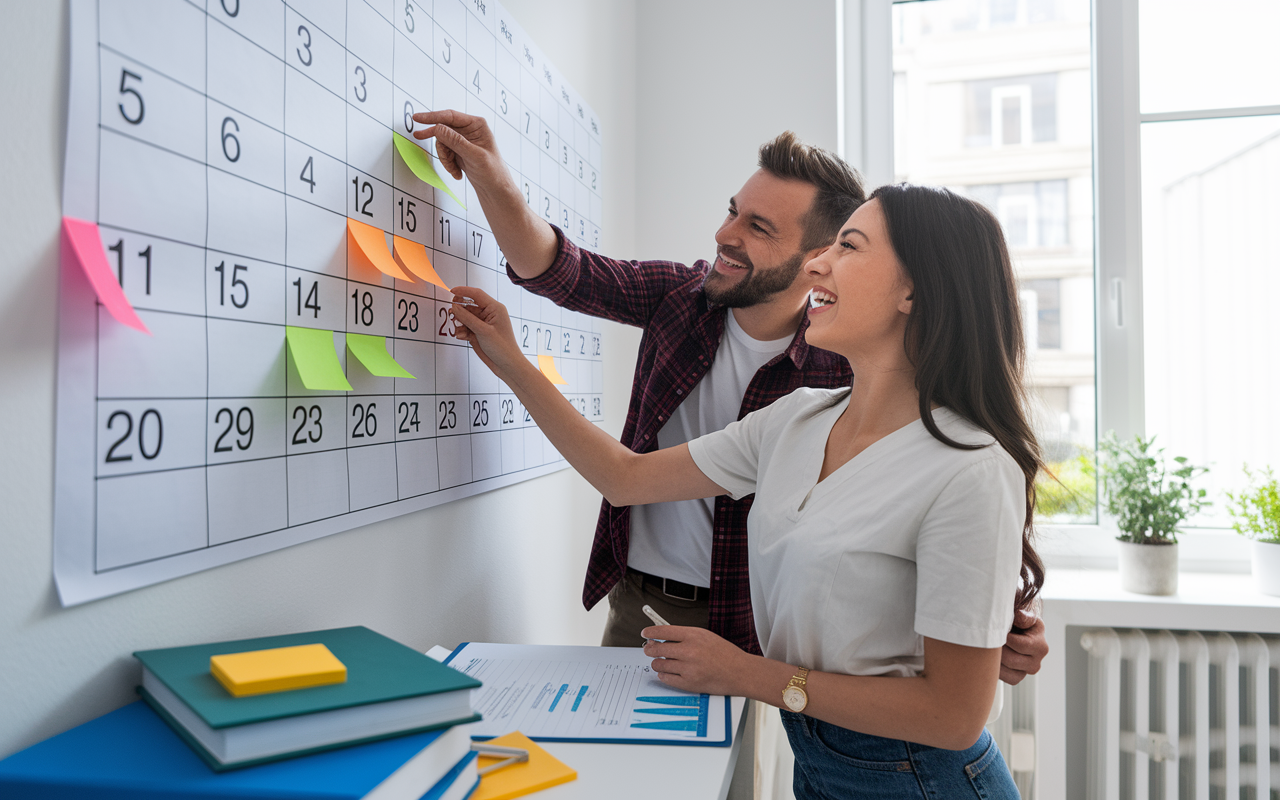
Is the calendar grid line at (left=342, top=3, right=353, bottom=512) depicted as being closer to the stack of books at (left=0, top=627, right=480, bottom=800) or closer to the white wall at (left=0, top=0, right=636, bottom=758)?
the white wall at (left=0, top=0, right=636, bottom=758)

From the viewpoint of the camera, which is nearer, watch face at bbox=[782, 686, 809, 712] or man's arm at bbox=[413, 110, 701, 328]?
watch face at bbox=[782, 686, 809, 712]

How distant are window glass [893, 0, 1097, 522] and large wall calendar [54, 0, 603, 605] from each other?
1.66 meters

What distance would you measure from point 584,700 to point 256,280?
0.50 metres

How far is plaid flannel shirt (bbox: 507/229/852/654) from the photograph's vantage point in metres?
1.13

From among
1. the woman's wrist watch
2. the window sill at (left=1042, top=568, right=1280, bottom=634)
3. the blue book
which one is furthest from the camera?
the window sill at (left=1042, top=568, right=1280, bottom=634)

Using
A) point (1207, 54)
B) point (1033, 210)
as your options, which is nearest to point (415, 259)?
point (1033, 210)

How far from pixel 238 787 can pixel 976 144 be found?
7.81ft

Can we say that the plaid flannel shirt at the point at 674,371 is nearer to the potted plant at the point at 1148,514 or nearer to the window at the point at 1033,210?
the potted plant at the point at 1148,514

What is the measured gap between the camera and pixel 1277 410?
80.5 inches

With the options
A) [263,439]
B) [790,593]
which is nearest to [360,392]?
Answer: [263,439]

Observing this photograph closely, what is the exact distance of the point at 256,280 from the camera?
635 millimetres

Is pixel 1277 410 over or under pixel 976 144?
under

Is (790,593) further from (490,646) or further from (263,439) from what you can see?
(263,439)

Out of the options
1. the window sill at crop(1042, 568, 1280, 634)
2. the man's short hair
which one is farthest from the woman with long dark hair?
the window sill at crop(1042, 568, 1280, 634)
